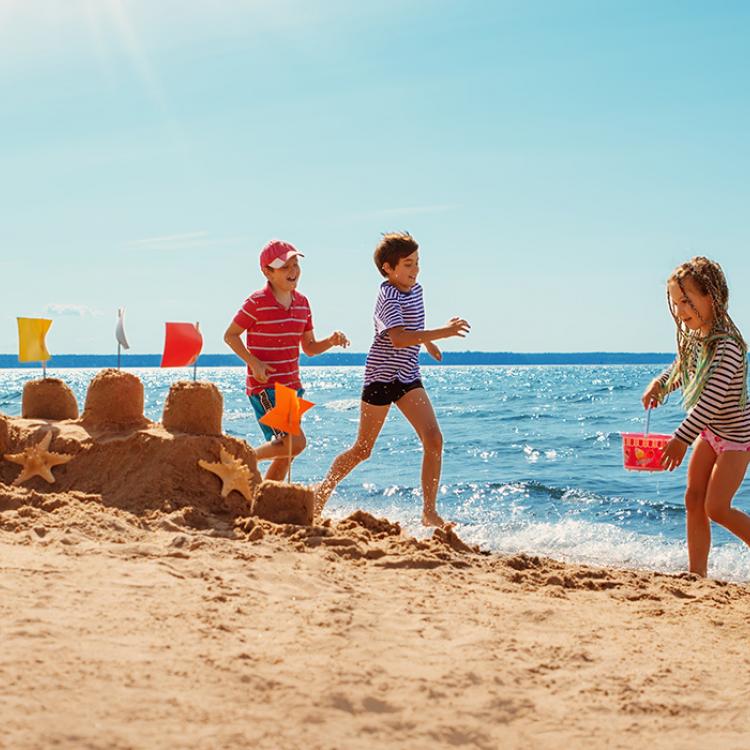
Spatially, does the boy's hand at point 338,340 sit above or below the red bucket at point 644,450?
above

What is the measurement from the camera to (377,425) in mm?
5715

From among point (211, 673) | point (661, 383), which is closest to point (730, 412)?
point (661, 383)

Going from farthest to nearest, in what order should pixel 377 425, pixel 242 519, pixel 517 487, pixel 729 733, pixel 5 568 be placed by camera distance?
pixel 517 487
pixel 377 425
pixel 242 519
pixel 5 568
pixel 729 733

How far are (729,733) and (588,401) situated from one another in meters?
26.1

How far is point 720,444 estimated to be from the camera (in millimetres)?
4602

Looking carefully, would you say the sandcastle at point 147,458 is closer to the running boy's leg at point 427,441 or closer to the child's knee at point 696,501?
the running boy's leg at point 427,441

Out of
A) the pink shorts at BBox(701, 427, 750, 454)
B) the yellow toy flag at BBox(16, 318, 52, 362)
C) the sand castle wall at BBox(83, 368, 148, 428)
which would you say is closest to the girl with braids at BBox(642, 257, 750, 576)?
the pink shorts at BBox(701, 427, 750, 454)

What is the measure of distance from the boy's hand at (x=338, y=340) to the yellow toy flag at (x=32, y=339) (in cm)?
165

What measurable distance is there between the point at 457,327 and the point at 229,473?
152 cm

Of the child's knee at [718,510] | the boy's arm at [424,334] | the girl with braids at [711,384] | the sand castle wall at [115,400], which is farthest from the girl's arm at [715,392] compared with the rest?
the sand castle wall at [115,400]

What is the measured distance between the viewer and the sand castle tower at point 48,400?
215 inches

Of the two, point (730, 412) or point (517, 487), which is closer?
point (730, 412)

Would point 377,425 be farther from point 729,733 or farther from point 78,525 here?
point 729,733

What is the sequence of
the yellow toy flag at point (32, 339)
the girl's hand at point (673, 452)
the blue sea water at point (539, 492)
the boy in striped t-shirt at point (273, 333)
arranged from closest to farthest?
the girl's hand at point (673, 452) → the yellow toy flag at point (32, 339) → the boy in striped t-shirt at point (273, 333) → the blue sea water at point (539, 492)
